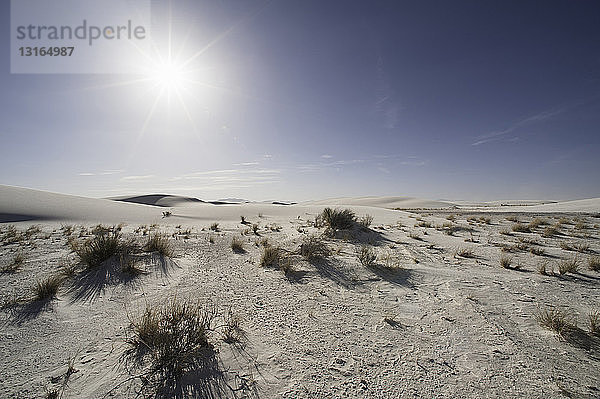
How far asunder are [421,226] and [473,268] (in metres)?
7.02

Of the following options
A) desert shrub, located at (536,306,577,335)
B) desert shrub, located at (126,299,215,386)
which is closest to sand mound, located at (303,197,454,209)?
desert shrub, located at (536,306,577,335)

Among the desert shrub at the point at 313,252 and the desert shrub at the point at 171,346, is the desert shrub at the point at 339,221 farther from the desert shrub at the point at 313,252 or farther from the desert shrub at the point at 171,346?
the desert shrub at the point at 171,346

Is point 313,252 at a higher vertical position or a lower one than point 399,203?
lower

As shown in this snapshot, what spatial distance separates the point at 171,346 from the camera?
2.16 m

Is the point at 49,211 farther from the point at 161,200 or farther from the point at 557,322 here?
the point at 161,200

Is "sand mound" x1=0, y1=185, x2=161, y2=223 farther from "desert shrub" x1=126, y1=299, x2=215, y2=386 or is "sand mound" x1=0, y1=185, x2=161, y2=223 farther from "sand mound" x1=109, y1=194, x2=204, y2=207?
"sand mound" x1=109, y1=194, x2=204, y2=207

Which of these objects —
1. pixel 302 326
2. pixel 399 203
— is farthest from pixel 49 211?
pixel 399 203

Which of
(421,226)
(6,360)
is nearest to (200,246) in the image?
(6,360)

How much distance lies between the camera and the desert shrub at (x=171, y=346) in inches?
79.6

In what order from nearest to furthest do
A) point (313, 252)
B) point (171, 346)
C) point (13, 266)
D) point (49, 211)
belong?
1. point (171, 346)
2. point (13, 266)
3. point (313, 252)
4. point (49, 211)

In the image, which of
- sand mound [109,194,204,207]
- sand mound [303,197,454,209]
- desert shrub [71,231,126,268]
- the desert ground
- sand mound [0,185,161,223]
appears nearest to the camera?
the desert ground

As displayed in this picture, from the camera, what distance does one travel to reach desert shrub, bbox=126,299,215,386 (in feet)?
6.63

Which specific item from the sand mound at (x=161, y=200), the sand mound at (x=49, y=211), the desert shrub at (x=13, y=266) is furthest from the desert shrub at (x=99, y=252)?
the sand mound at (x=161, y=200)

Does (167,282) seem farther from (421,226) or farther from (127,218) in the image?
(127,218)
